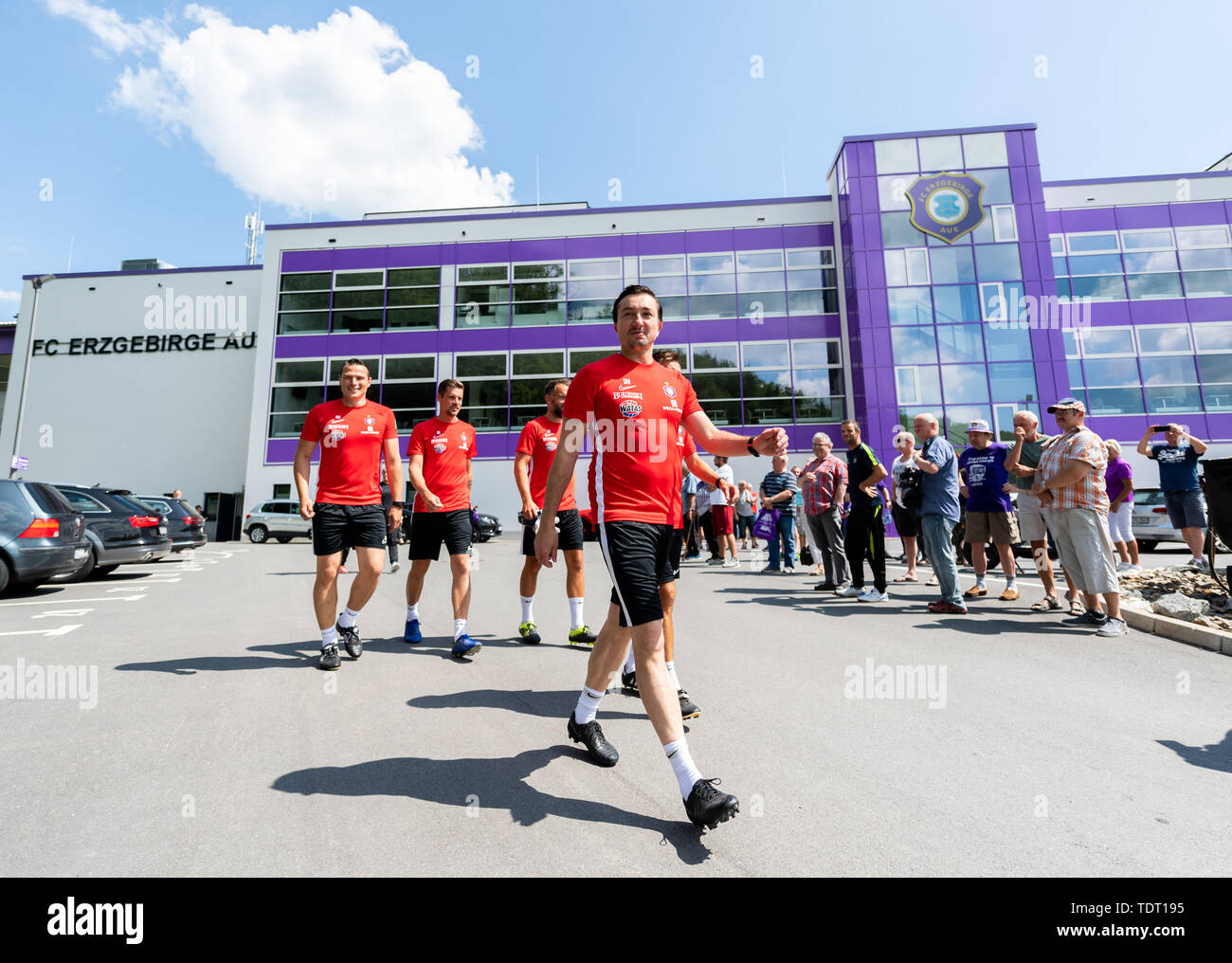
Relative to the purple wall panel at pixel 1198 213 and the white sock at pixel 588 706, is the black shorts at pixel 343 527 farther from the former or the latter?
the purple wall panel at pixel 1198 213

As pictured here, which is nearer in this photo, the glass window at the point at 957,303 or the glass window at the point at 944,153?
the glass window at the point at 957,303

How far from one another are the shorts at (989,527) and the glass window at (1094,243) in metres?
26.9

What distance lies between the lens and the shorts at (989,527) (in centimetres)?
768

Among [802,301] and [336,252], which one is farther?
[336,252]

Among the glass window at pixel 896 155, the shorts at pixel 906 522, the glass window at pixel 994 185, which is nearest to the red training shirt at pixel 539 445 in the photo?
the shorts at pixel 906 522

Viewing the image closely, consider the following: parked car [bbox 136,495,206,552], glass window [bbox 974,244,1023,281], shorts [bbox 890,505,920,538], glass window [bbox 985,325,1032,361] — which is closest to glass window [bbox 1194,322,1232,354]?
glass window [bbox 985,325,1032,361]

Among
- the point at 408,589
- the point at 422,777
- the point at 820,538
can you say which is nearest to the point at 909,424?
the point at 820,538

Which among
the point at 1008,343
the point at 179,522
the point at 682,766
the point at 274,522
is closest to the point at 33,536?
the point at 179,522

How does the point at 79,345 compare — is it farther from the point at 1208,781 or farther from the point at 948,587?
the point at 1208,781

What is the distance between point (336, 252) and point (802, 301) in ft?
72.7

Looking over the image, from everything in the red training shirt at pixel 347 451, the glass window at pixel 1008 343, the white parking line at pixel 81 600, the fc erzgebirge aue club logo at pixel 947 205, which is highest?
the fc erzgebirge aue club logo at pixel 947 205
